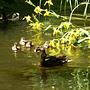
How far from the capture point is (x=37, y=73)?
423 inches

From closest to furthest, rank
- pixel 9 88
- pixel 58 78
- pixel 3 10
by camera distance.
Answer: pixel 9 88 < pixel 58 78 < pixel 3 10

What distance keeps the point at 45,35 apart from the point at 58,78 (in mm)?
7164

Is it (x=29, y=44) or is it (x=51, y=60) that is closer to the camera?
(x=51, y=60)

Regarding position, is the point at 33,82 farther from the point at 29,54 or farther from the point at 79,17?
the point at 79,17

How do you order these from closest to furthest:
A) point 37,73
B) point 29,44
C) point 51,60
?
point 37,73 → point 51,60 → point 29,44

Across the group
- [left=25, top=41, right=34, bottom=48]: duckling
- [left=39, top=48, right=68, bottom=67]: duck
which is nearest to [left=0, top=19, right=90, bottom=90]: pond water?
[left=39, top=48, right=68, bottom=67]: duck

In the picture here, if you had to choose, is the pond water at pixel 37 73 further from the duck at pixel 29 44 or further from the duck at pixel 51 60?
the duck at pixel 29 44

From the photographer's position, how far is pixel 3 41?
1553 centimetres

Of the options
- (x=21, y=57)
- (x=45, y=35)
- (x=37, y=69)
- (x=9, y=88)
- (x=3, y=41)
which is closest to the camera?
(x=9, y=88)

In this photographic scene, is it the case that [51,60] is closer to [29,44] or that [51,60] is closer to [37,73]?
[37,73]

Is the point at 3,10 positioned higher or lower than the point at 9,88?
higher

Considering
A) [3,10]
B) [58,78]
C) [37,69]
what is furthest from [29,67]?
[3,10]

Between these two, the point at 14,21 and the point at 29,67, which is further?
the point at 14,21

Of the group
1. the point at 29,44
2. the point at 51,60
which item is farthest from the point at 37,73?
the point at 29,44
